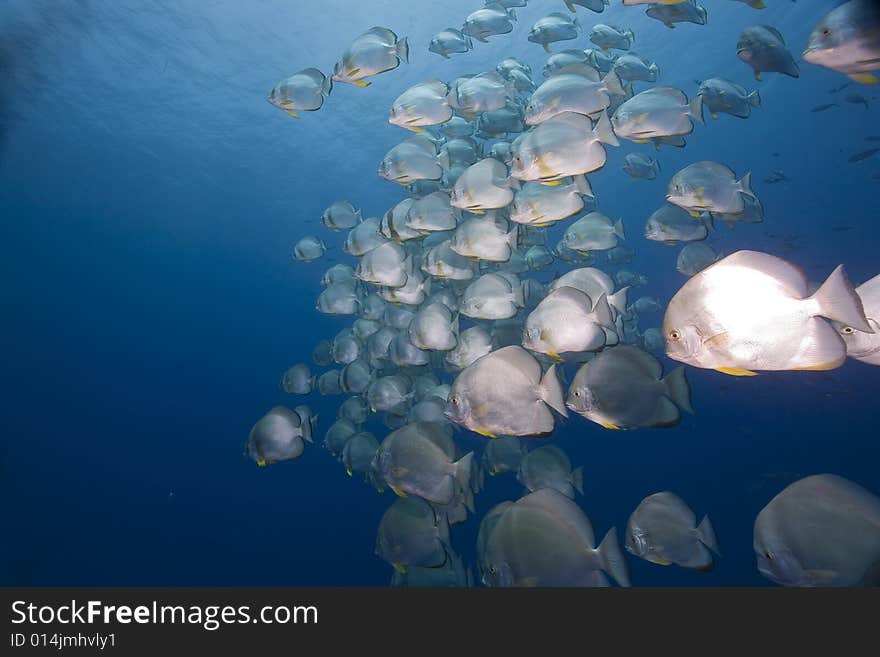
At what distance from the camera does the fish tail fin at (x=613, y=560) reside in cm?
275

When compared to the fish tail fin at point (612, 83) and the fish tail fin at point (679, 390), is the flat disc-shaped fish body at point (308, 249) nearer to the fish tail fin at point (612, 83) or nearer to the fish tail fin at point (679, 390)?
the fish tail fin at point (612, 83)

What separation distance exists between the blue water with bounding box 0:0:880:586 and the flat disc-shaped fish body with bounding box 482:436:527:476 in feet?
39.1

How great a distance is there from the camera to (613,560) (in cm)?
276

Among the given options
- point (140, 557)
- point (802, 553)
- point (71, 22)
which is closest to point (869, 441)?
point (802, 553)

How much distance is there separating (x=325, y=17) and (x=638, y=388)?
77.4 feet

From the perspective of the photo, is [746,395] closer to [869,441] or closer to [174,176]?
[869,441]

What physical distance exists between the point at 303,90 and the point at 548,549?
555cm

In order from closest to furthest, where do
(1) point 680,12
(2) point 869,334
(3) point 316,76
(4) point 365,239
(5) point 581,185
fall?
(2) point 869,334, (5) point 581,185, (3) point 316,76, (1) point 680,12, (4) point 365,239

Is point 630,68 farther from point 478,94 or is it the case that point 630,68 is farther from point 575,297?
point 575,297

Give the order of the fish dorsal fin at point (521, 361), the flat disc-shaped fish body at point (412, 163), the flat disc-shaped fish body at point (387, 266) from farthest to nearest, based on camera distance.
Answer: the flat disc-shaped fish body at point (387, 266)
the flat disc-shaped fish body at point (412, 163)
the fish dorsal fin at point (521, 361)

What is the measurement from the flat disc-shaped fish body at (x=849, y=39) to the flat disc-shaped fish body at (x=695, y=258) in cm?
289

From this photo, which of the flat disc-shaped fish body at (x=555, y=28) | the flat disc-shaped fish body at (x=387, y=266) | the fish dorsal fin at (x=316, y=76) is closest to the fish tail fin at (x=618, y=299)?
the flat disc-shaped fish body at (x=387, y=266)

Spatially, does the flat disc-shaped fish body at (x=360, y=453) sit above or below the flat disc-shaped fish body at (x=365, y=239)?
below

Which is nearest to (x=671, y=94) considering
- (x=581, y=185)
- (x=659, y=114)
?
(x=659, y=114)
